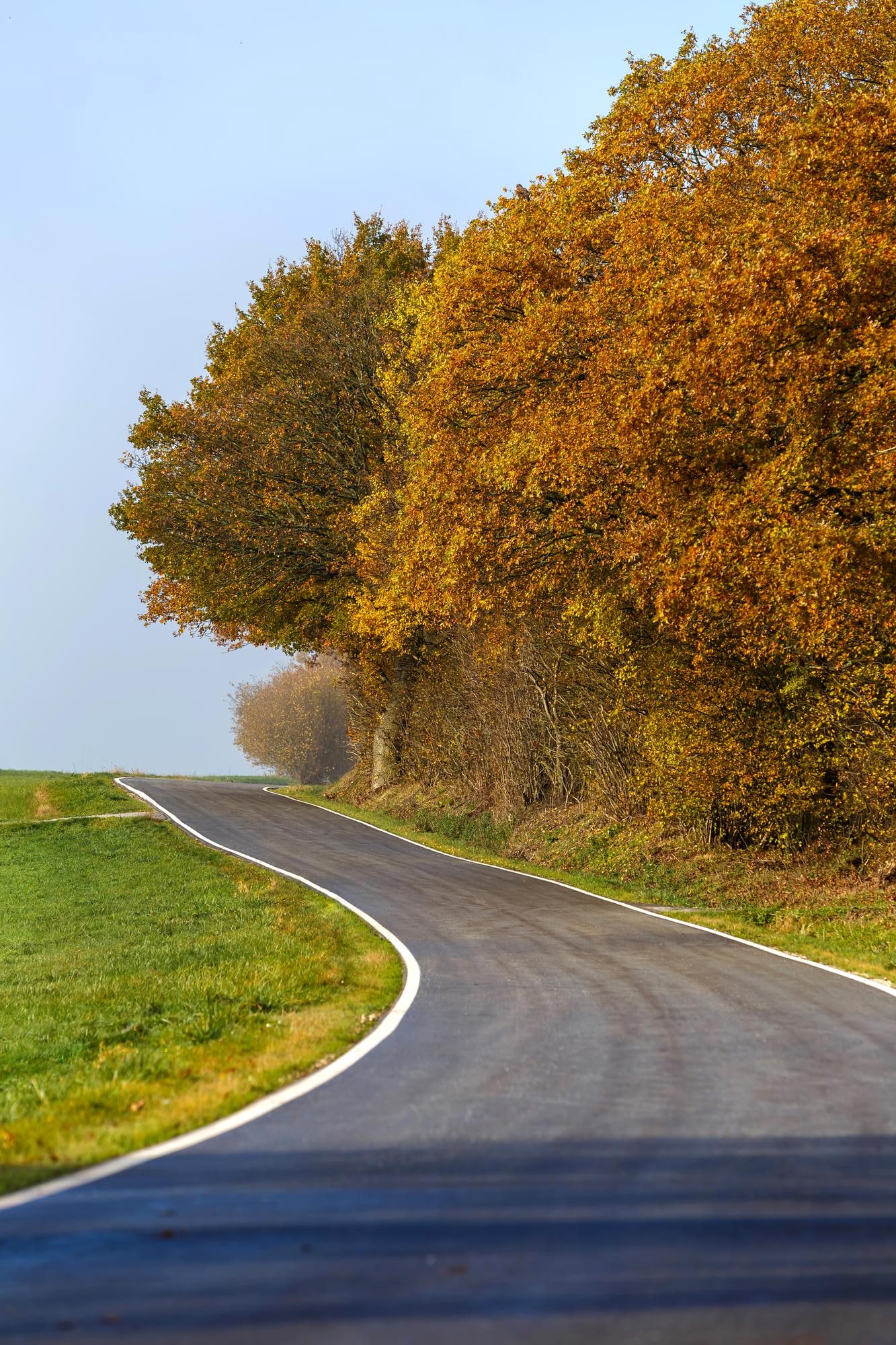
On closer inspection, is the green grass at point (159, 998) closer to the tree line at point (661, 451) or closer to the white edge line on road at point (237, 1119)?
the white edge line on road at point (237, 1119)

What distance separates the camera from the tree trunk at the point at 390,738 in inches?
1607

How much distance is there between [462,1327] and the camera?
161 inches

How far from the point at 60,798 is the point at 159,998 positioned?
2882 cm

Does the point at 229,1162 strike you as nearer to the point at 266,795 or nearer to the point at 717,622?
the point at 717,622

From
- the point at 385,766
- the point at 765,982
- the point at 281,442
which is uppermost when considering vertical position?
the point at 281,442

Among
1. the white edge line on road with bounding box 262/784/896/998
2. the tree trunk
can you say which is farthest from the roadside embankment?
the tree trunk

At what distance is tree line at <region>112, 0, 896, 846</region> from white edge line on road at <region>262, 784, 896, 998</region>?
2.45m

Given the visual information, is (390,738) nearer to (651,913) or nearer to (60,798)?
(60,798)

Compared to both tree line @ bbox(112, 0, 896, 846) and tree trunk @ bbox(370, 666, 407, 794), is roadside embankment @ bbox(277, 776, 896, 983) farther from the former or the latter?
tree trunk @ bbox(370, 666, 407, 794)

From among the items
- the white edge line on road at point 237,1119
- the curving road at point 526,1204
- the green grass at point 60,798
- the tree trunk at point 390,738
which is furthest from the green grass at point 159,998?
the tree trunk at point 390,738

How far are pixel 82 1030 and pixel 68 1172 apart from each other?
5.11 meters

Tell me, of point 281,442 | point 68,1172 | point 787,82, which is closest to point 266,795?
point 281,442

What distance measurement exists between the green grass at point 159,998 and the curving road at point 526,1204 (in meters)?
0.76

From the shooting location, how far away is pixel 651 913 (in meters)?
19.1
